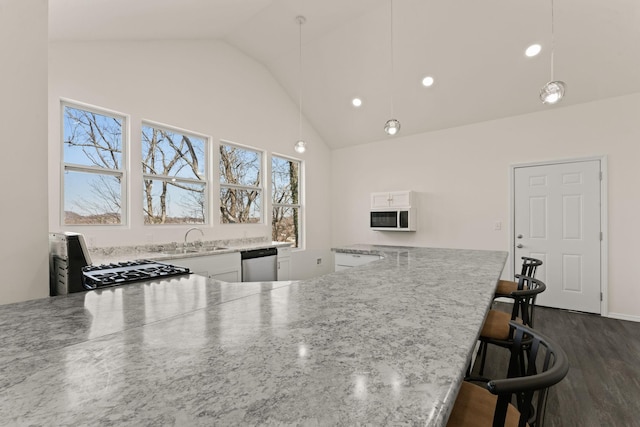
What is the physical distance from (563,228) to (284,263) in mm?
3807

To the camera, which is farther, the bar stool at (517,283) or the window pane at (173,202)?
the window pane at (173,202)

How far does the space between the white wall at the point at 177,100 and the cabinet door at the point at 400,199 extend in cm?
157

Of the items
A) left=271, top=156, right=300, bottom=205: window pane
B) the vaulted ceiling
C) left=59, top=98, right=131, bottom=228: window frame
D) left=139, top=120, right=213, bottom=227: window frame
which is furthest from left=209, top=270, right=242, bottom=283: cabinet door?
the vaulted ceiling

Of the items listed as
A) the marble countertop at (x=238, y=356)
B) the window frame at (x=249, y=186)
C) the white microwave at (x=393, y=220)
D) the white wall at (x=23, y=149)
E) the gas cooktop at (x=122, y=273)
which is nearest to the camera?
the marble countertop at (x=238, y=356)

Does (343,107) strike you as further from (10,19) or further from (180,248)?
(10,19)

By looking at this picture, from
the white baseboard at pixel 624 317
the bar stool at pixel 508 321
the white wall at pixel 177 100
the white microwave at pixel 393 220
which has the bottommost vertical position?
the white baseboard at pixel 624 317

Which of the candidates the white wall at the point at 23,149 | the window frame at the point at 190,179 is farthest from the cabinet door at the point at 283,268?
the white wall at the point at 23,149

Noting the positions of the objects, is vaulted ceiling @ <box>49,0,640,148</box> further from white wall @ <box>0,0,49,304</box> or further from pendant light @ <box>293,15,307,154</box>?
white wall @ <box>0,0,49,304</box>

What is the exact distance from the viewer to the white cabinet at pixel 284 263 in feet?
13.7

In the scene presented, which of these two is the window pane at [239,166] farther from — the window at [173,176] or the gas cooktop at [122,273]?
the gas cooktop at [122,273]

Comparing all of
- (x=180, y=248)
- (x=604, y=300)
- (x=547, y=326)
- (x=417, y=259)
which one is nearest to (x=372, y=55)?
(x=417, y=259)

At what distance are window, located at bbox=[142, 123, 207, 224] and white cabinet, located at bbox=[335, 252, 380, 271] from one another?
1954mm

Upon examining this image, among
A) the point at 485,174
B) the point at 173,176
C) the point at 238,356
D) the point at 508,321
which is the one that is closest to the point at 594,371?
the point at 508,321

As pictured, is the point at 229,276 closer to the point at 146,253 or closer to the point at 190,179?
the point at 146,253
